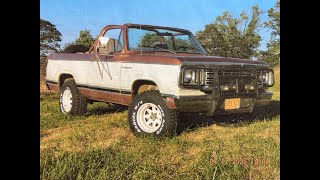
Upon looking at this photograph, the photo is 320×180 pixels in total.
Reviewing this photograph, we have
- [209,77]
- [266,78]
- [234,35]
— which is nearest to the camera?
[234,35]

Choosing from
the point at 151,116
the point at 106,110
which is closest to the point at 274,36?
the point at 151,116

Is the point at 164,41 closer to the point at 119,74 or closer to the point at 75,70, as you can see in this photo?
the point at 119,74

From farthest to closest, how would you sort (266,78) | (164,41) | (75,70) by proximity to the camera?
(75,70)
(164,41)
(266,78)

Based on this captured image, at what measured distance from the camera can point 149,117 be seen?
11.3ft

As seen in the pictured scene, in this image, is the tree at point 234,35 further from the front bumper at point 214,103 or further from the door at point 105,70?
the door at point 105,70

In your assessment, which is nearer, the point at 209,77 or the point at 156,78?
the point at 209,77

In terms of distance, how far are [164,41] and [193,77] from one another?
1.46 ft

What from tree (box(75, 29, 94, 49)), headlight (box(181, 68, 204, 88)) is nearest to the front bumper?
headlight (box(181, 68, 204, 88))
